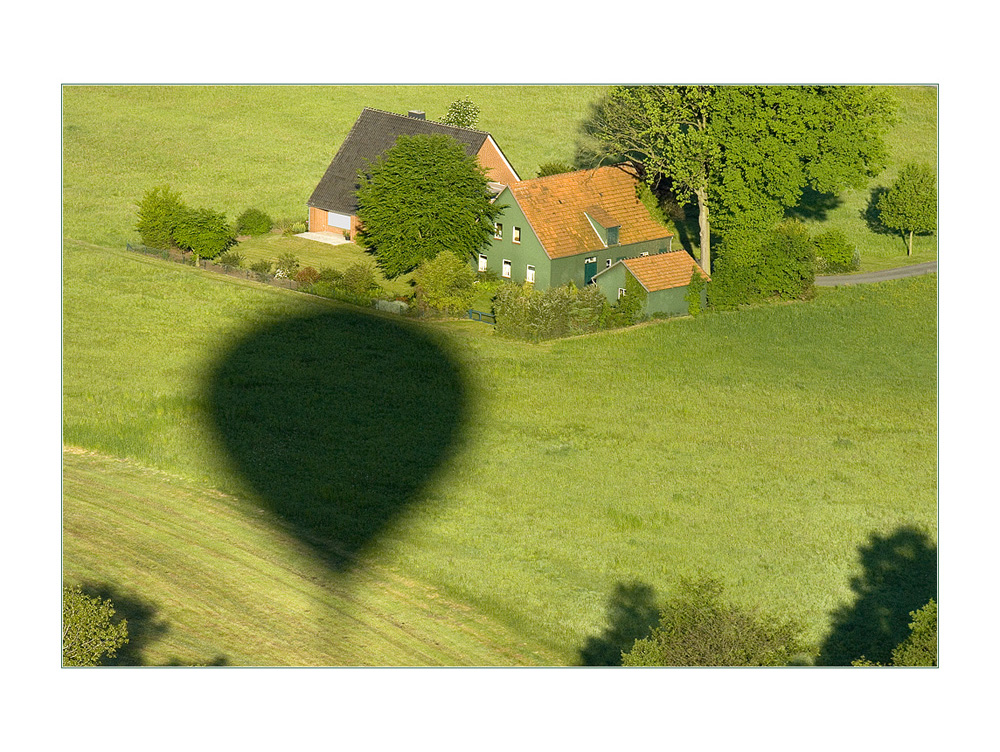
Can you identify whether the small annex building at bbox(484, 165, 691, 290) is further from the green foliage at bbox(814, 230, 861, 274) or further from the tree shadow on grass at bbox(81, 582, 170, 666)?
the tree shadow on grass at bbox(81, 582, 170, 666)

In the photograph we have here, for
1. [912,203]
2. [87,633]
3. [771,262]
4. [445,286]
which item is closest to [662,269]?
[771,262]

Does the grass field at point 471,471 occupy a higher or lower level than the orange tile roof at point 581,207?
lower

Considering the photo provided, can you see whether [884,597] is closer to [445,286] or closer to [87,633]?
[87,633]

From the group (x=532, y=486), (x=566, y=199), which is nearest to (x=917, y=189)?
(x=566, y=199)

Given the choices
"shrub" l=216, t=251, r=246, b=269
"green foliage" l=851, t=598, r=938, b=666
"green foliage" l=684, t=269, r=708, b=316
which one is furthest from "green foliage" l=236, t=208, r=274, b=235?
"green foliage" l=851, t=598, r=938, b=666

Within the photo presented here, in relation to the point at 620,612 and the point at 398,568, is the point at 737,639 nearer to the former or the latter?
the point at 620,612

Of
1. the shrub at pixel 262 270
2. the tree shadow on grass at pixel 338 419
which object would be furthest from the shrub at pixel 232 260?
the tree shadow on grass at pixel 338 419

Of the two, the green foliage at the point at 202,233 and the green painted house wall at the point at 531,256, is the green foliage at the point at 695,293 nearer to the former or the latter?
the green painted house wall at the point at 531,256

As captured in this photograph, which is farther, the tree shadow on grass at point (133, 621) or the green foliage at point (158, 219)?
the green foliage at point (158, 219)
